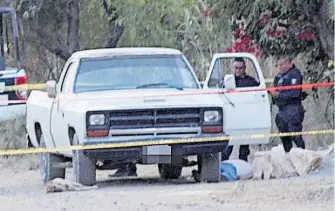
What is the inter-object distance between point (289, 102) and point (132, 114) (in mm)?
3666

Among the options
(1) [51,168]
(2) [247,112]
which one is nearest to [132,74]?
(1) [51,168]

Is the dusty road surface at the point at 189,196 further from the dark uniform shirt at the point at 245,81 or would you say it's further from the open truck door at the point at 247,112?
the dark uniform shirt at the point at 245,81

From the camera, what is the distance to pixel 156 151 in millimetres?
12641

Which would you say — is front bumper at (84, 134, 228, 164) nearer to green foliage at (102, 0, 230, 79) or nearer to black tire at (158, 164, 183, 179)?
black tire at (158, 164, 183, 179)

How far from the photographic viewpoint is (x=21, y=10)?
896 inches

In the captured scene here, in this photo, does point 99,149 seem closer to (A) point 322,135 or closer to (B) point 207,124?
(B) point 207,124

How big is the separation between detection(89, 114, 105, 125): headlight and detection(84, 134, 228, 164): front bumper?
0.77 ft

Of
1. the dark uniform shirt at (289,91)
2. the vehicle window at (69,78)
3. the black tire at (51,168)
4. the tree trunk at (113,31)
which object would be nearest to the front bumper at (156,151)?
the vehicle window at (69,78)

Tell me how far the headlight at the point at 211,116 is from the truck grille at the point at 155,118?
9cm

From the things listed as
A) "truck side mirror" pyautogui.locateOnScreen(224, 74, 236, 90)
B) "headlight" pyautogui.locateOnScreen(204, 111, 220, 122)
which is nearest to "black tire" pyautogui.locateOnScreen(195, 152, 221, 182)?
"headlight" pyautogui.locateOnScreen(204, 111, 220, 122)

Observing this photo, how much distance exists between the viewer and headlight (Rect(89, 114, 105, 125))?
493 inches

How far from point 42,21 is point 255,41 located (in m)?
7.86

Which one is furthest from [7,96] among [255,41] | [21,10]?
[255,41]

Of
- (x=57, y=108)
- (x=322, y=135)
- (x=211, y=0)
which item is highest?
(x=211, y=0)
